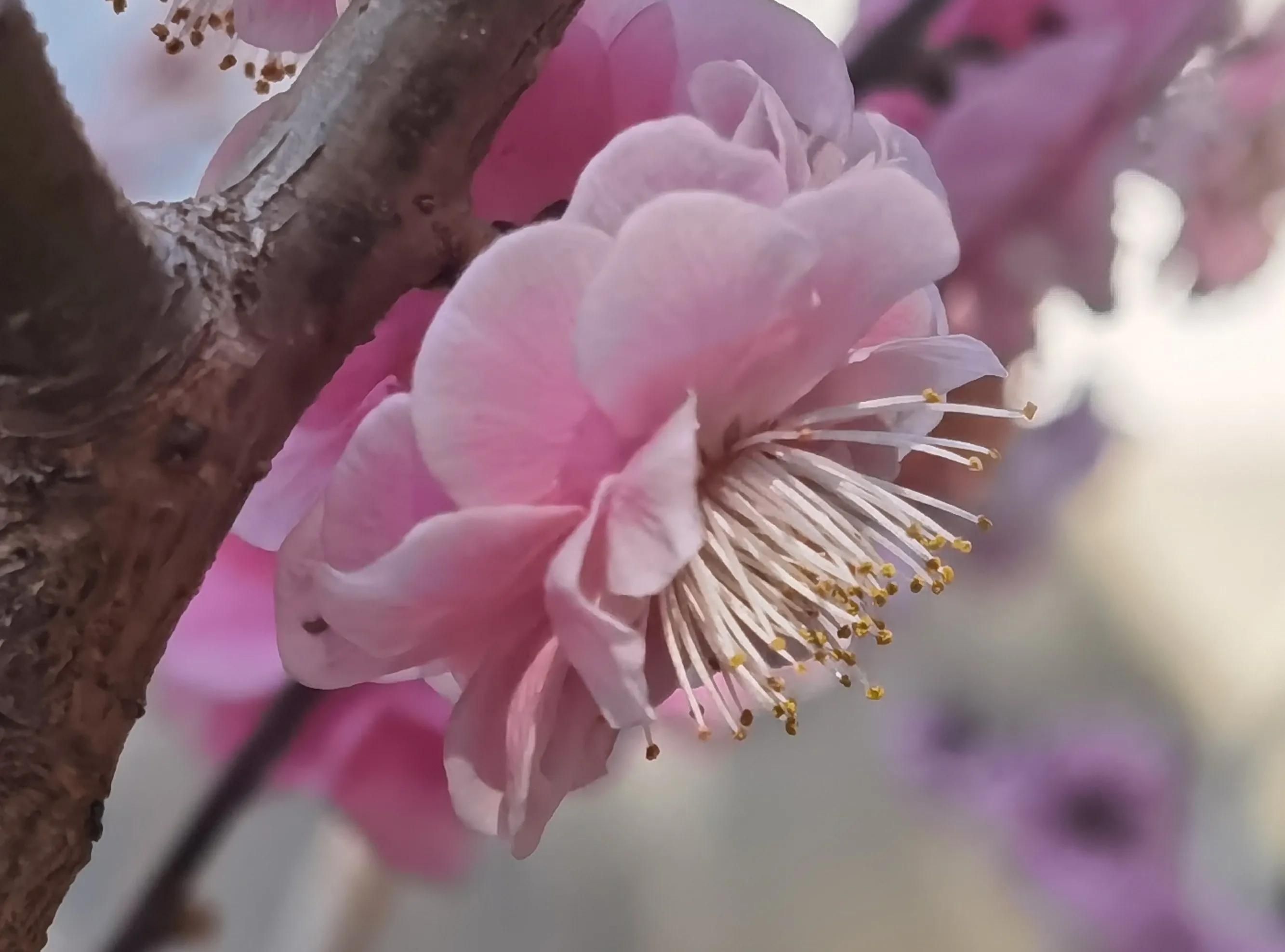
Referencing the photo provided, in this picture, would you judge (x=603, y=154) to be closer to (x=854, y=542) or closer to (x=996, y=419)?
(x=854, y=542)

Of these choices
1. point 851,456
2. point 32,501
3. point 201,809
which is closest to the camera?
point 32,501

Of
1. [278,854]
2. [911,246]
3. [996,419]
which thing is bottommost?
[278,854]

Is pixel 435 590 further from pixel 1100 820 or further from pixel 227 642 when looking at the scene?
pixel 1100 820

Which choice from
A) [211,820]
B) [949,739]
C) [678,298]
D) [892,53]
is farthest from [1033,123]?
[211,820]

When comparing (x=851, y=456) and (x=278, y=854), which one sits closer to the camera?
(x=851, y=456)

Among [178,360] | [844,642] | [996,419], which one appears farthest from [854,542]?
[996,419]

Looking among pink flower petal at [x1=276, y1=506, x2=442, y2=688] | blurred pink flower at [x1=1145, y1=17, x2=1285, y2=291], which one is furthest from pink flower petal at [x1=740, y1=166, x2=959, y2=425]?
blurred pink flower at [x1=1145, y1=17, x2=1285, y2=291]

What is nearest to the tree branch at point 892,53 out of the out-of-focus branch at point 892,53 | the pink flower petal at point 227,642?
the out-of-focus branch at point 892,53
